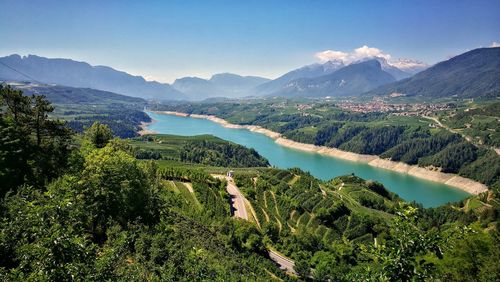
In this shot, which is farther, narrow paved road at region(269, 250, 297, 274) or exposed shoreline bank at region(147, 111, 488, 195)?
exposed shoreline bank at region(147, 111, 488, 195)

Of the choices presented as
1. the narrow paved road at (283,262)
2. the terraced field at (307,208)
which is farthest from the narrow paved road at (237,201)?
the narrow paved road at (283,262)

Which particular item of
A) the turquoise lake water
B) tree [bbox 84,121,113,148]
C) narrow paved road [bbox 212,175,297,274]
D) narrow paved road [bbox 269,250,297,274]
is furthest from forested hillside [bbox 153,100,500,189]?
tree [bbox 84,121,113,148]

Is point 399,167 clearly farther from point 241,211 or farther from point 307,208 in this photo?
point 241,211

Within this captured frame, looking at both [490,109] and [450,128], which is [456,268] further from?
[490,109]

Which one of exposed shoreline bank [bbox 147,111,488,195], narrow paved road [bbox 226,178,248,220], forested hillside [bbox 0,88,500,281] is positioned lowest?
exposed shoreline bank [bbox 147,111,488,195]

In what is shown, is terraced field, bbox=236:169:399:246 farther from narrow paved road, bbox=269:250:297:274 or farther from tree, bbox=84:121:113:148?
tree, bbox=84:121:113:148

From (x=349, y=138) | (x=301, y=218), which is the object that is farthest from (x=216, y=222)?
(x=349, y=138)

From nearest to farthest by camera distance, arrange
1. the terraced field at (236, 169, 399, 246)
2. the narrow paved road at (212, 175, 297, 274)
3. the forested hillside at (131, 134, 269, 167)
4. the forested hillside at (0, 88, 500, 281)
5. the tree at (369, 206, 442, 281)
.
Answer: the tree at (369, 206, 442, 281) < the forested hillside at (0, 88, 500, 281) < the narrow paved road at (212, 175, 297, 274) < the terraced field at (236, 169, 399, 246) < the forested hillside at (131, 134, 269, 167)

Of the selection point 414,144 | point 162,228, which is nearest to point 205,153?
point 414,144
